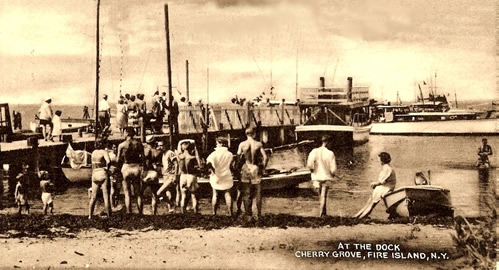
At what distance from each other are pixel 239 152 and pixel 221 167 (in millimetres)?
382

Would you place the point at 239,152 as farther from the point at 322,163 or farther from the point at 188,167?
the point at 322,163

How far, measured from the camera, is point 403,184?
13883 mm

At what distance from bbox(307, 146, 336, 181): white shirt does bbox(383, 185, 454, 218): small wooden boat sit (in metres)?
1.21

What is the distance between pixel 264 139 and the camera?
76.0 ft

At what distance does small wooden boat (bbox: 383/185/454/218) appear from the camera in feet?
31.3

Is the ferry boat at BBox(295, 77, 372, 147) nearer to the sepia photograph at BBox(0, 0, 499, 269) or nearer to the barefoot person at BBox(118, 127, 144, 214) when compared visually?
the sepia photograph at BBox(0, 0, 499, 269)

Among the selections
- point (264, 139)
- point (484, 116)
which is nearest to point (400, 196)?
point (484, 116)

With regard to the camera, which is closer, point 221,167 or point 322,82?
point 221,167

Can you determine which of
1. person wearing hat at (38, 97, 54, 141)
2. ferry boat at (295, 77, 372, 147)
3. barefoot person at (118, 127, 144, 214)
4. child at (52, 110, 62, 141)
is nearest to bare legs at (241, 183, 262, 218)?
barefoot person at (118, 127, 144, 214)

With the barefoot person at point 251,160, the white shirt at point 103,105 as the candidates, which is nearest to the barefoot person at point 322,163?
the barefoot person at point 251,160

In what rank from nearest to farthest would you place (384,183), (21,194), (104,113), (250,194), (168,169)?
1. (250,194)
2. (384,183)
3. (168,169)
4. (21,194)
5. (104,113)

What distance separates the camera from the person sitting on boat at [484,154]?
999cm

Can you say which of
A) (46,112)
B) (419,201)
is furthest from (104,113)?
(419,201)

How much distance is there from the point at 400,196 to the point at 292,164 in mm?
9108
